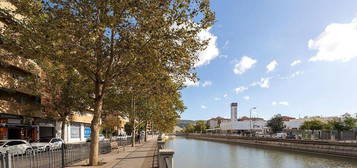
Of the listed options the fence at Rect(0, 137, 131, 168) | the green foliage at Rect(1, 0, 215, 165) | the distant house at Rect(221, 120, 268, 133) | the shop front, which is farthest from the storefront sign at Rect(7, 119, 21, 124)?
the distant house at Rect(221, 120, 268, 133)

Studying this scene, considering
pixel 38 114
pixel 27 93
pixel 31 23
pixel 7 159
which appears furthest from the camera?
pixel 38 114

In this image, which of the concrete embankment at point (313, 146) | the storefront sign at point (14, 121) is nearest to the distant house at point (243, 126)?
the concrete embankment at point (313, 146)

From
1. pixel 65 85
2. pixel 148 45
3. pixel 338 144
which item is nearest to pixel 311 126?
pixel 338 144

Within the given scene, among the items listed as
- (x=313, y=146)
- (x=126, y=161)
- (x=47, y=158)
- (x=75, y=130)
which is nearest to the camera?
(x=47, y=158)

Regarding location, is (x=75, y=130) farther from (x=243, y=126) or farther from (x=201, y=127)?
(x=201, y=127)

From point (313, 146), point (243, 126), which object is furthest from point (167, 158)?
point (243, 126)

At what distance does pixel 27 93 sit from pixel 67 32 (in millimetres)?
29298

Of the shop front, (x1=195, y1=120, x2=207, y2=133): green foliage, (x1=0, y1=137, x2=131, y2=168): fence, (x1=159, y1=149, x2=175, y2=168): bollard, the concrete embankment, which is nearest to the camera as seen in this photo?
(x1=0, y1=137, x2=131, y2=168): fence

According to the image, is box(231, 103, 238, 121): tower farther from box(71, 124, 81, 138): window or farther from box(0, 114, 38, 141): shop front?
box(0, 114, 38, 141): shop front

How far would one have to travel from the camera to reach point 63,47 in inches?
486

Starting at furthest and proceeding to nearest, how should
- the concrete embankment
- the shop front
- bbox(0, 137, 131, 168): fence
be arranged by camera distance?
1. the shop front
2. the concrete embankment
3. bbox(0, 137, 131, 168): fence

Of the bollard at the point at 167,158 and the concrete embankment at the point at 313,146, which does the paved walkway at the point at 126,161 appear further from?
the concrete embankment at the point at 313,146

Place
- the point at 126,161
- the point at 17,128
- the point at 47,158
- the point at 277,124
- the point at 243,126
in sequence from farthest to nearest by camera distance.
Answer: the point at 243,126
the point at 277,124
the point at 17,128
the point at 126,161
the point at 47,158

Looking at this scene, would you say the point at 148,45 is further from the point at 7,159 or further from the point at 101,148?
the point at 101,148
